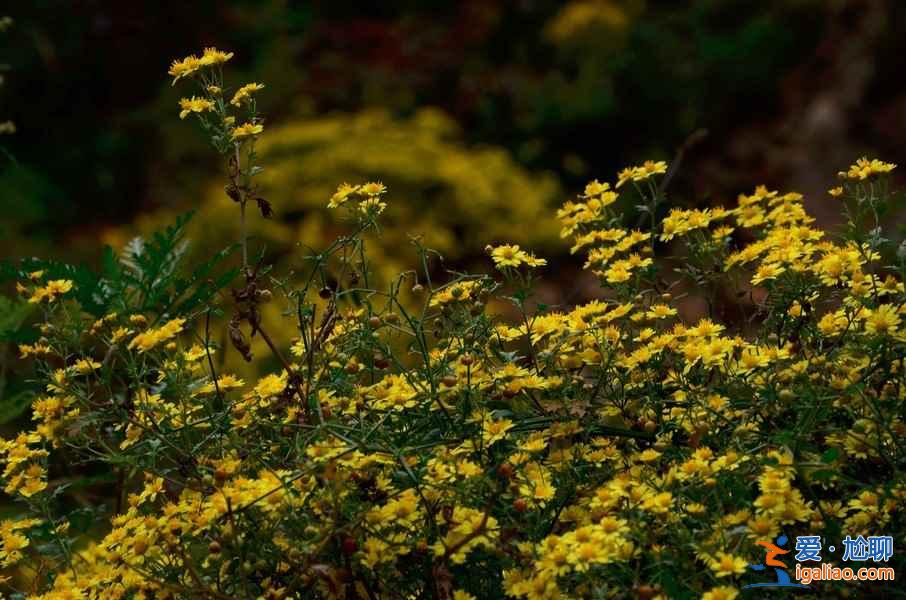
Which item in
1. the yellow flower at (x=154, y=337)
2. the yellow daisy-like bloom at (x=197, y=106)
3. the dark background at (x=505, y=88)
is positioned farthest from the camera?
the dark background at (x=505, y=88)

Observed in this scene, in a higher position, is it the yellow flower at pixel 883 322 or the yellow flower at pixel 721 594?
the yellow flower at pixel 883 322

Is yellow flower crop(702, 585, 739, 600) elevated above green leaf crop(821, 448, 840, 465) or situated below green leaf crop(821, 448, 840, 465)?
below

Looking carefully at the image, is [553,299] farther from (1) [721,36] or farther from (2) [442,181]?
(1) [721,36]

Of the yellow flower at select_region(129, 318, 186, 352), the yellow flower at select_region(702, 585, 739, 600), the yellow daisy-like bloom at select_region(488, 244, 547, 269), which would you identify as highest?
the yellow daisy-like bloom at select_region(488, 244, 547, 269)

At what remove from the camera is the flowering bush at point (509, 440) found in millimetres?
1352

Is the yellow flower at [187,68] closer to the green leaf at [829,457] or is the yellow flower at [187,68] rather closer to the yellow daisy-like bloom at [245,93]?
the yellow daisy-like bloom at [245,93]

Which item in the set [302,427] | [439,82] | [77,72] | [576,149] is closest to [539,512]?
[302,427]

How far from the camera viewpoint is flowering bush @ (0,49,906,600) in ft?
4.43

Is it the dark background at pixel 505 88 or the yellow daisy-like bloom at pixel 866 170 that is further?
the dark background at pixel 505 88

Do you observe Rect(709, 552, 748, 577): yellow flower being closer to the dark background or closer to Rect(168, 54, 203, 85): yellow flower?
Rect(168, 54, 203, 85): yellow flower

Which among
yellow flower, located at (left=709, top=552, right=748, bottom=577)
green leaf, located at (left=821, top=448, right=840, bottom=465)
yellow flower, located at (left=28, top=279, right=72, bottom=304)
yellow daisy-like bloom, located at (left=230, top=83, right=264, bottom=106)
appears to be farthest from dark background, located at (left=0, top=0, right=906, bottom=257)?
yellow flower, located at (left=709, top=552, right=748, bottom=577)

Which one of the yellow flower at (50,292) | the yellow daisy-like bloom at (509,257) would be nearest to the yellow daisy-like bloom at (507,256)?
the yellow daisy-like bloom at (509,257)

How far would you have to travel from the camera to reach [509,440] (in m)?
1.56

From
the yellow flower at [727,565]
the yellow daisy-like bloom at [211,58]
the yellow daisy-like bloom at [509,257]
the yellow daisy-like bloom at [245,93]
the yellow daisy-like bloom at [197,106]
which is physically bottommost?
the yellow flower at [727,565]
